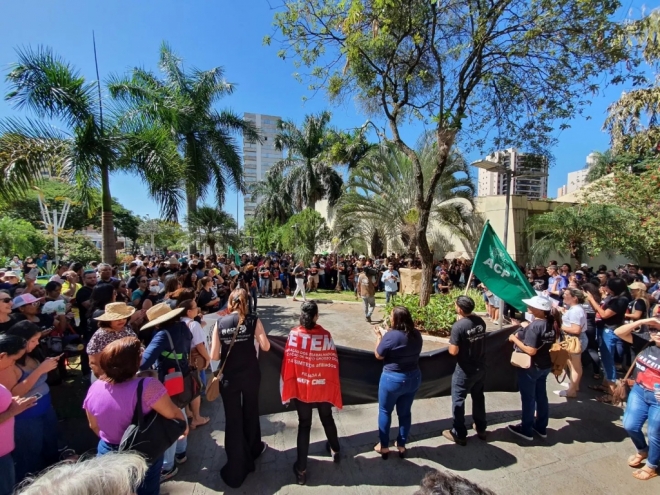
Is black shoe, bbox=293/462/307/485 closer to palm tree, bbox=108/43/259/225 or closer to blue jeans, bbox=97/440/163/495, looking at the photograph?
blue jeans, bbox=97/440/163/495

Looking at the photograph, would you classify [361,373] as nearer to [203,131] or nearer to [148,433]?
[148,433]

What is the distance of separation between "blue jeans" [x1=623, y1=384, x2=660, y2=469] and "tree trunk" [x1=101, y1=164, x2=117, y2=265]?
10550 mm

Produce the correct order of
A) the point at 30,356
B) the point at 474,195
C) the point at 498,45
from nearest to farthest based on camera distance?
the point at 30,356
the point at 498,45
the point at 474,195

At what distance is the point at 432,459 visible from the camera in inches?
137

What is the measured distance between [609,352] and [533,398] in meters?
2.27

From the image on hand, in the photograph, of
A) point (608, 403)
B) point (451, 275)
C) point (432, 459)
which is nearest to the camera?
point (432, 459)

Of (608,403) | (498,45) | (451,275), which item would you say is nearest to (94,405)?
(608,403)

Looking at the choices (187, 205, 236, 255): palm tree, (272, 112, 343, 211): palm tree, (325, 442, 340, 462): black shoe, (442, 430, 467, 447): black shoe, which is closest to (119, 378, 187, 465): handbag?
(325, 442, 340, 462): black shoe

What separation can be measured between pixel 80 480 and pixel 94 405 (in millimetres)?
1242

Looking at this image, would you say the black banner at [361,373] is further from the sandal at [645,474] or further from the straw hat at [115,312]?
the sandal at [645,474]

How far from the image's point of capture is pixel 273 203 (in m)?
32.2

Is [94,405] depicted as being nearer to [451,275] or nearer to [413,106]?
[413,106]

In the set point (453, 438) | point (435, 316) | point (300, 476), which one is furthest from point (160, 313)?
point (435, 316)

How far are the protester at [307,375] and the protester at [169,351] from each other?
100 centimetres
